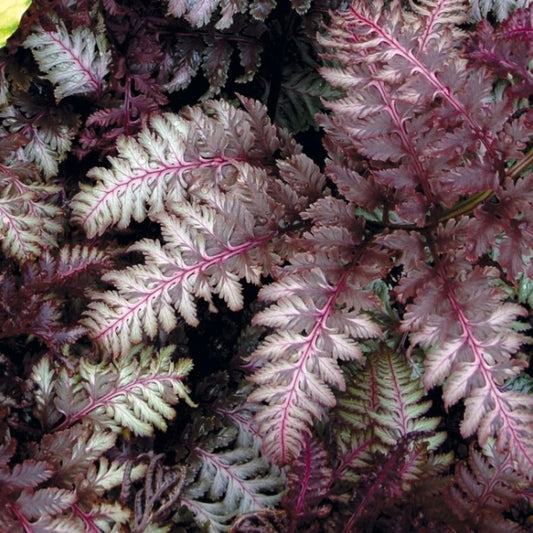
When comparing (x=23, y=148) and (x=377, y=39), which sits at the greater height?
(x=377, y=39)

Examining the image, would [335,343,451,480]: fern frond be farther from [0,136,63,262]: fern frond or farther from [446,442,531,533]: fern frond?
[0,136,63,262]: fern frond

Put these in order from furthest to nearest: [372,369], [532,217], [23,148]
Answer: [23,148] < [372,369] < [532,217]

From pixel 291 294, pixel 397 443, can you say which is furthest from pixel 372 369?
pixel 291 294

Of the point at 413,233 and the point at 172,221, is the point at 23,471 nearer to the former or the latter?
the point at 172,221

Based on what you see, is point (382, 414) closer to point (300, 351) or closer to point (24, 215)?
point (300, 351)

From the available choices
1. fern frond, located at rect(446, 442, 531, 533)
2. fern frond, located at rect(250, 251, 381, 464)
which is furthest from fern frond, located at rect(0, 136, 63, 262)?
fern frond, located at rect(446, 442, 531, 533)

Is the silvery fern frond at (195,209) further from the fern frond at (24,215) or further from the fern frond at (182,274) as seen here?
the fern frond at (24,215)

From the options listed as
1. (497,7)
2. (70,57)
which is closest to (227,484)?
(70,57)
